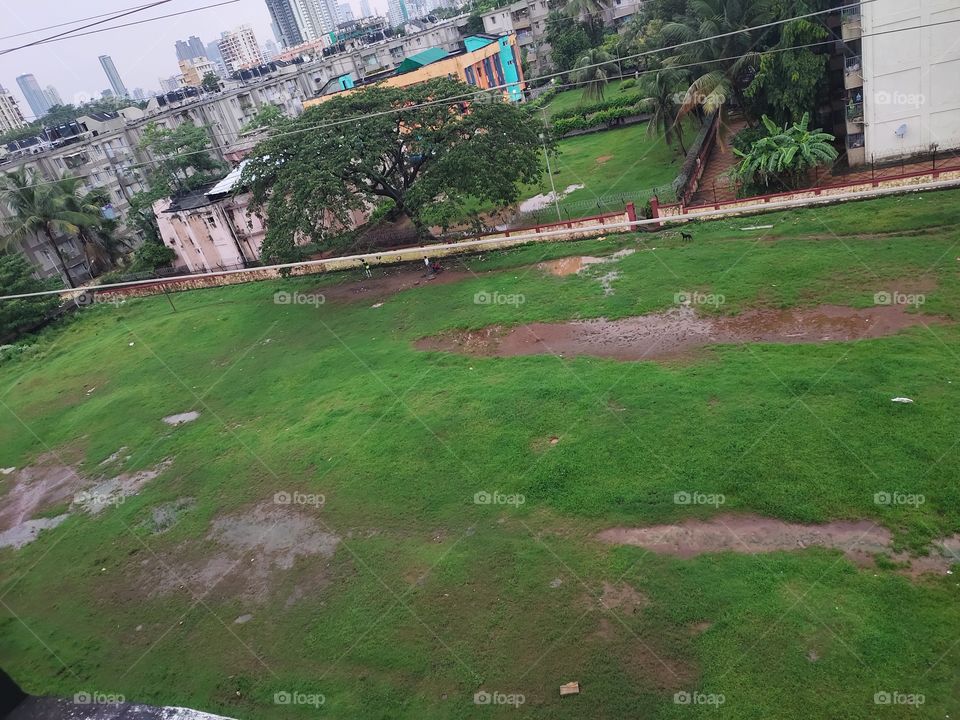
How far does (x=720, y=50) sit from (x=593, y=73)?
66.3 feet

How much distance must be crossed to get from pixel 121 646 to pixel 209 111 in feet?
164

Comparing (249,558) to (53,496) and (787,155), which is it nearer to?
(53,496)

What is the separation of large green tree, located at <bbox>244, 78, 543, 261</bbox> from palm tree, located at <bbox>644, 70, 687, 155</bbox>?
6.07 metres

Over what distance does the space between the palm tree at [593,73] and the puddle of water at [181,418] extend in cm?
2960

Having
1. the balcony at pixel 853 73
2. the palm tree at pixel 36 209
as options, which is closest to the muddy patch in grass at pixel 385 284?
the balcony at pixel 853 73

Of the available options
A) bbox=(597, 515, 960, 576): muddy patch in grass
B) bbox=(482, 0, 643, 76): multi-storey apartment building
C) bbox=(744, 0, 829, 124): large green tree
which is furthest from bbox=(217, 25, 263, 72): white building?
bbox=(597, 515, 960, 576): muddy patch in grass

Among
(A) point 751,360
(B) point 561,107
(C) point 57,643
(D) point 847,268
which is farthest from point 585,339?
(B) point 561,107

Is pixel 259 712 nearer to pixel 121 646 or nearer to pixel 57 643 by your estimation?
pixel 121 646

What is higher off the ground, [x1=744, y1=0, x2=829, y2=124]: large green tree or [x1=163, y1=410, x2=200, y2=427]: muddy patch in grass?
[x1=744, y1=0, x2=829, y2=124]: large green tree

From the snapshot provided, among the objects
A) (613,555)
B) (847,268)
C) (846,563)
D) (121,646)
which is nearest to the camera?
(846,563)

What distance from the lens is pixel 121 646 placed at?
33.4 ft

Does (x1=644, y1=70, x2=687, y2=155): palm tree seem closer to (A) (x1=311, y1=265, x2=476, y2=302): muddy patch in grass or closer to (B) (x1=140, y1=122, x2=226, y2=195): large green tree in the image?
(A) (x1=311, y1=265, x2=476, y2=302): muddy patch in grass

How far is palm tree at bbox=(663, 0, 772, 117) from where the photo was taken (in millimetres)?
21516

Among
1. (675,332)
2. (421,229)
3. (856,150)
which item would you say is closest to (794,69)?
(856,150)
